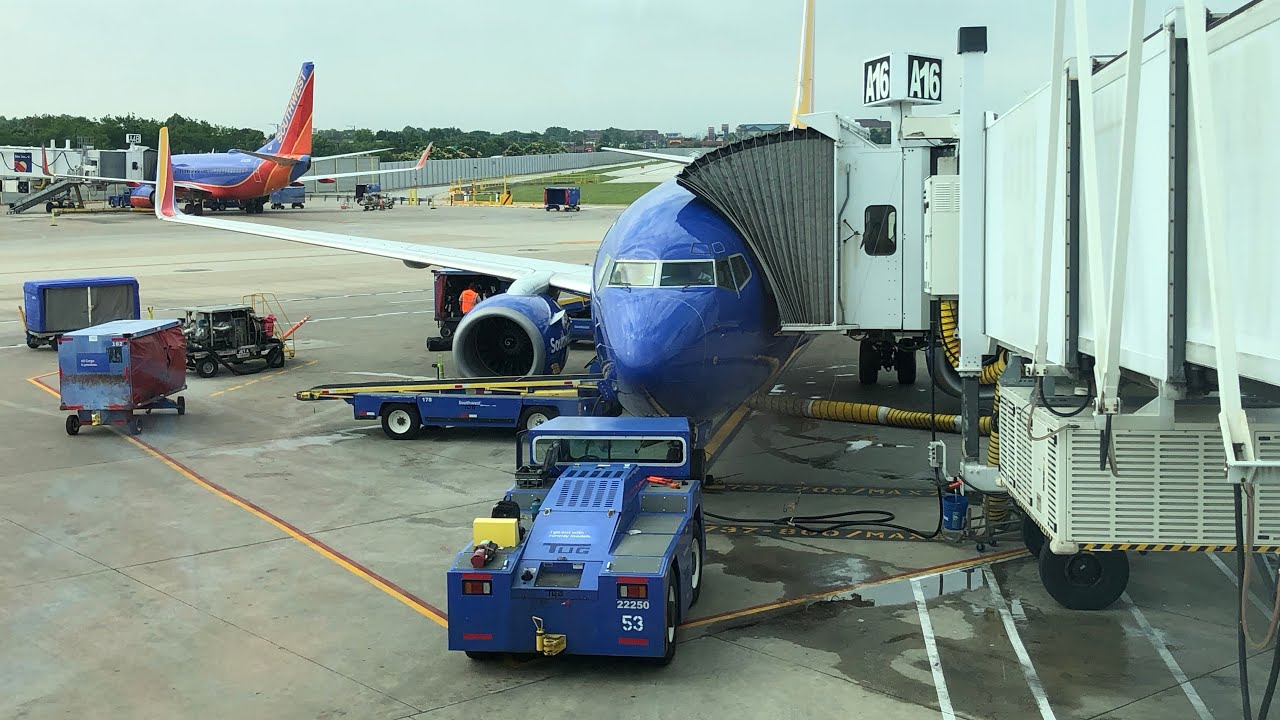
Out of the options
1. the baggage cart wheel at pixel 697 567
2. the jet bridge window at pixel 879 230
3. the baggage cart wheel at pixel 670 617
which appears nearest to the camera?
the baggage cart wheel at pixel 670 617

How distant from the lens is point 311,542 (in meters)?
17.2

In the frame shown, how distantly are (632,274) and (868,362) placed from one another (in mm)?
12305

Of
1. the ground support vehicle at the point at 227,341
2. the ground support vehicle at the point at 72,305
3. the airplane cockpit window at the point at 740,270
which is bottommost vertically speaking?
the ground support vehicle at the point at 227,341

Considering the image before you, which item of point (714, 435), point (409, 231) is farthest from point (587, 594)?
point (409, 231)

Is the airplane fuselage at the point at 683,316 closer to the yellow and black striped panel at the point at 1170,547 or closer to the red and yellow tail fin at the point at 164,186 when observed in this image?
the yellow and black striped panel at the point at 1170,547

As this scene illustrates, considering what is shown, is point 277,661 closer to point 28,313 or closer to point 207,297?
point 28,313

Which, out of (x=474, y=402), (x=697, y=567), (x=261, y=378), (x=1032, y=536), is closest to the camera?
(x=697, y=567)

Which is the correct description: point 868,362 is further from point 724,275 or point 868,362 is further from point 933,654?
point 933,654

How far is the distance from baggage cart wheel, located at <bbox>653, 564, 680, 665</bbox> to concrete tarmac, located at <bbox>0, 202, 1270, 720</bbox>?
0.18m

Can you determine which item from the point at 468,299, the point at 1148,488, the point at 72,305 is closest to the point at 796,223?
the point at 1148,488

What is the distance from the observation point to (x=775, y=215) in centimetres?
1900

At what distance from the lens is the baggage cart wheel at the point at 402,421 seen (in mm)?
24047

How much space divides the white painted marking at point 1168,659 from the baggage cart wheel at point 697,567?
490cm

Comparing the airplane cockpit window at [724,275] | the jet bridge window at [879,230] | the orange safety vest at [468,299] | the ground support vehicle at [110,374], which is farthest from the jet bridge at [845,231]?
the orange safety vest at [468,299]
